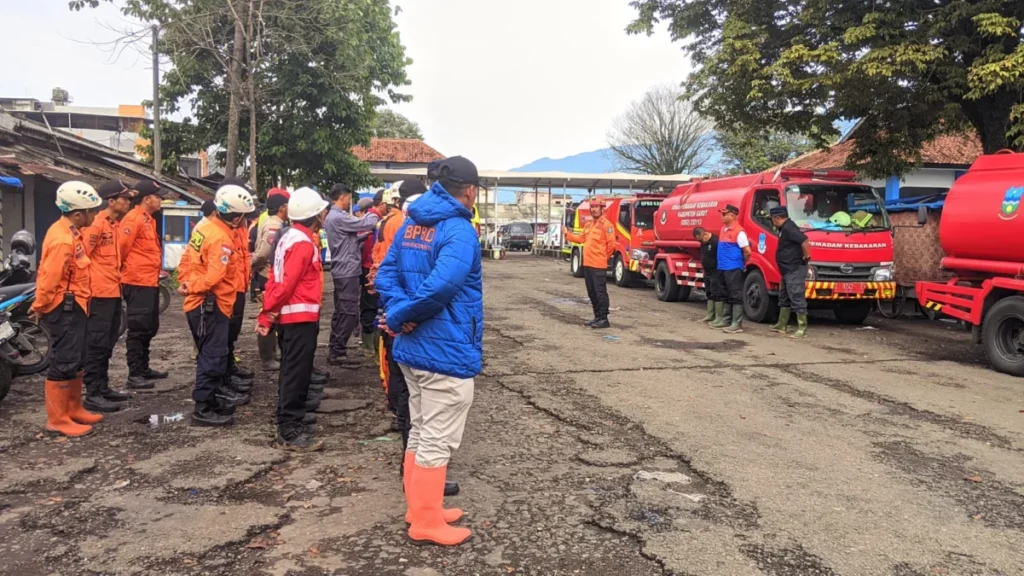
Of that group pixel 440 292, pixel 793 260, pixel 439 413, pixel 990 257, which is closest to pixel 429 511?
pixel 439 413

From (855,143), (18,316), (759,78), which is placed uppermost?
(759,78)

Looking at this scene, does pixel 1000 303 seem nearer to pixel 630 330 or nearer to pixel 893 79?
pixel 630 330

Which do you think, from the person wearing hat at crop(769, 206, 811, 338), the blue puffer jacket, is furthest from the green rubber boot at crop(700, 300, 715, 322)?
the blue puffer jacket

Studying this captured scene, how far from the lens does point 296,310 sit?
5.02 m

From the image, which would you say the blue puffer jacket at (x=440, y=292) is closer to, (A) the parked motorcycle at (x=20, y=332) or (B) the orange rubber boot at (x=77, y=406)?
(B) the orange rubber boot at (x=77, y=406)

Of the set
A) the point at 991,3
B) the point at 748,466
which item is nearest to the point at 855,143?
the point at 991,3

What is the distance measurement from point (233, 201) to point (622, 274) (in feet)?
48.9

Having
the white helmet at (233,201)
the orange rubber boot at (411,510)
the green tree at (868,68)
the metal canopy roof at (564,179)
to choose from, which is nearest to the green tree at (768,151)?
the metal canopy roof at (564,179)

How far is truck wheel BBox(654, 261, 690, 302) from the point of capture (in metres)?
15.6

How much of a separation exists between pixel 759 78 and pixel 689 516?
1165cm

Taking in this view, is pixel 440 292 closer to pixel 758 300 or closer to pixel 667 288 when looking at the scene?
pixel 758 300

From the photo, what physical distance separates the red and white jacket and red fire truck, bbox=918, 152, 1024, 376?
758 centimetres

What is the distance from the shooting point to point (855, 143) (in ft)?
50.3

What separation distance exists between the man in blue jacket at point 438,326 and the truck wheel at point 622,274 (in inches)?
629
